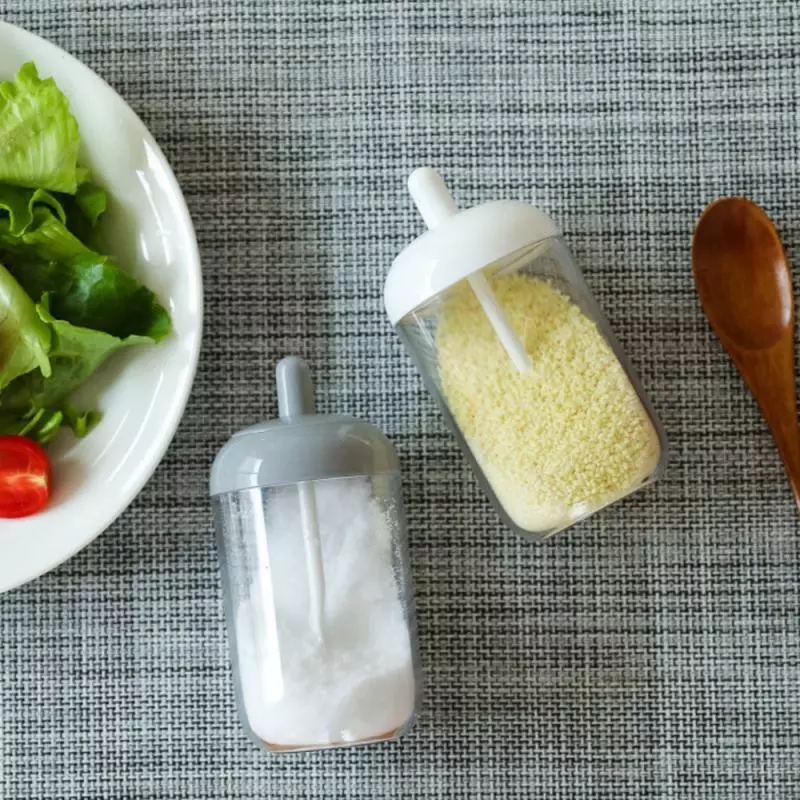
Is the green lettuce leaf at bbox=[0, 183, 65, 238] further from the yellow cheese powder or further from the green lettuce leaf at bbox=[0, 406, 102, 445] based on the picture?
the yellow cheese powder

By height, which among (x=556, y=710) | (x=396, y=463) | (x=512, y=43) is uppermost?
(x=512, y=43)

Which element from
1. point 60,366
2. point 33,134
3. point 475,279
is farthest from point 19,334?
point 475,279

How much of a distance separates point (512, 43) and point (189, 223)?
0.35 metres

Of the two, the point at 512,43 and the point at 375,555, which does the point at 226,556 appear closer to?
the point at 375,555

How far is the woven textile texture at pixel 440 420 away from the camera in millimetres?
825

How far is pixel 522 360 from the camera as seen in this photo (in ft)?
2.35

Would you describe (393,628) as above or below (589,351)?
below

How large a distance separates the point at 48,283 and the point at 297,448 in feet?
0.86

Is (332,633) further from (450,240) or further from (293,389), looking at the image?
(450,240)

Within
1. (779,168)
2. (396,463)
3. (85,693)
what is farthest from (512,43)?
(85,693)

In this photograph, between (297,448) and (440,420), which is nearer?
(297,448)

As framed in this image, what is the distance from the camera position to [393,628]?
74cm

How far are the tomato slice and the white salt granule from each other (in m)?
0.19

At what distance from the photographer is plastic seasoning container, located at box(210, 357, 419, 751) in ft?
2.36
